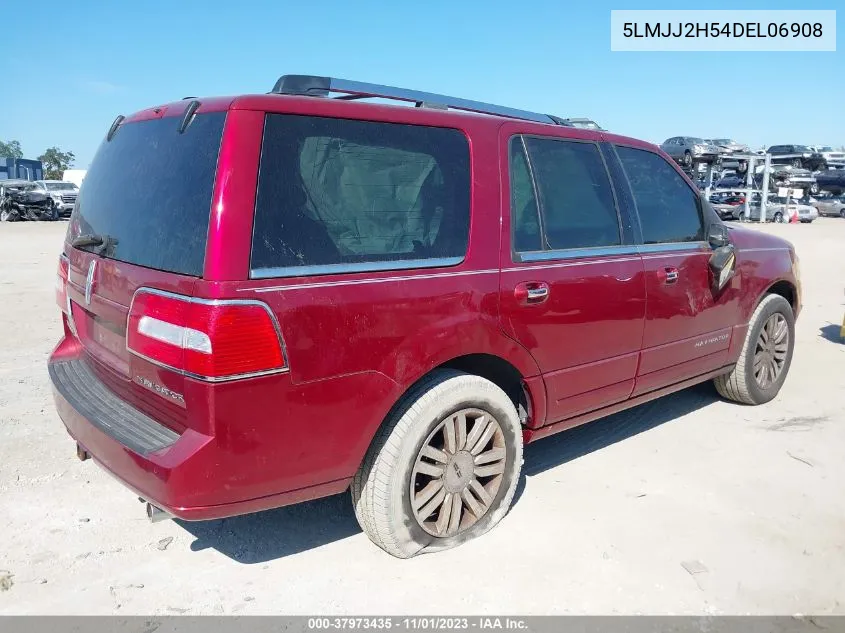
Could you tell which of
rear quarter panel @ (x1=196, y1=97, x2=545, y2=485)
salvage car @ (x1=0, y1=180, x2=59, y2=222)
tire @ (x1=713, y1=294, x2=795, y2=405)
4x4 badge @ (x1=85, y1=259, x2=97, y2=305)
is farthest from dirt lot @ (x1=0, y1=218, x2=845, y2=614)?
salvage car @ (x1=0, y1=180, x2=59, y2=222)

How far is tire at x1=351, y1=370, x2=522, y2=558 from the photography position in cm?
275

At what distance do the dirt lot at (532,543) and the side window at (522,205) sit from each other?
136 centimetres

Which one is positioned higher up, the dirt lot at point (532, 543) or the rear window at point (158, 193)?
the rear window at point (158, 193)

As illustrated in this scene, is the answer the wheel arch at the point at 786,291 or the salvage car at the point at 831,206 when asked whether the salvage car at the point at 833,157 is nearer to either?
the salvage car at the point at 831,206

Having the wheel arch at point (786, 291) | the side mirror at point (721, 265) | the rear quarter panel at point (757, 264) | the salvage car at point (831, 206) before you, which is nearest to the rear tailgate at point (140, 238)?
the side mirror at point (721, 265)

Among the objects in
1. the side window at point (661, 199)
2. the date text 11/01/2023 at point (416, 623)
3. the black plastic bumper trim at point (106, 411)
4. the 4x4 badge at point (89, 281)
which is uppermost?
the side window at point (661, 199)

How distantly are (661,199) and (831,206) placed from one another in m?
44.6

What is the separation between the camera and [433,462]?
9.75 ft

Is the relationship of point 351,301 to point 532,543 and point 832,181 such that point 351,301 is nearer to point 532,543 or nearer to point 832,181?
point 532,543

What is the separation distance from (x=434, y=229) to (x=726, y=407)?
10.7ft

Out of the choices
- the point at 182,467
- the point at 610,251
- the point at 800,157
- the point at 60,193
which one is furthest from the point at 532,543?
the point at 800,157

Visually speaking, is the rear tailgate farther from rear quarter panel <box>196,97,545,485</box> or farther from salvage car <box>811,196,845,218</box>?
salvage car <box>811,196,845,218</box>

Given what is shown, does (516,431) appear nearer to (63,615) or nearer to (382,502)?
(382,502)

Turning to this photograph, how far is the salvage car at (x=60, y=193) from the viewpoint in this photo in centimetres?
2981
